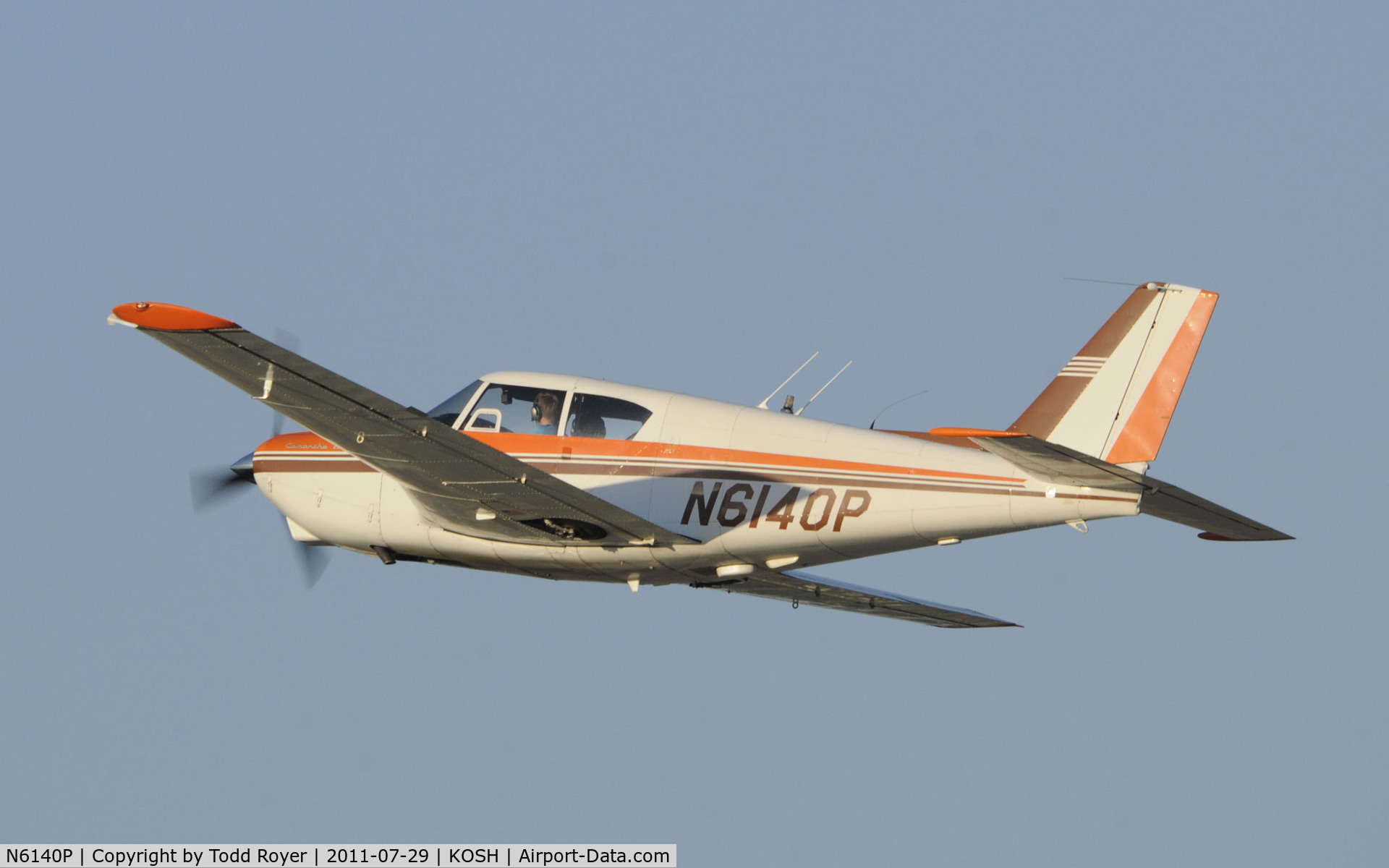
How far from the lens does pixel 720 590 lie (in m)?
19.8

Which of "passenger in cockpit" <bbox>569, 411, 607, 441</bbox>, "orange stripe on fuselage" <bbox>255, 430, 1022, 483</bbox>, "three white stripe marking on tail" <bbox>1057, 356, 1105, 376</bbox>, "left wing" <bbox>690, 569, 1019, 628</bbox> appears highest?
"three white stripe marking on tail" <bbox>1057, 356, 1105, 376</bbox>

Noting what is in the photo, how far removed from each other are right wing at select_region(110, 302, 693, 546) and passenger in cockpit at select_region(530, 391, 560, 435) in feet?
3.21

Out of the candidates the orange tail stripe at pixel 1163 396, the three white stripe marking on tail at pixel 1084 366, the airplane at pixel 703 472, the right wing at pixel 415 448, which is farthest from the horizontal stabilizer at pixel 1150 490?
the right wing at pixel 415 448

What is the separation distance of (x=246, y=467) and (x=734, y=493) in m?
5.86

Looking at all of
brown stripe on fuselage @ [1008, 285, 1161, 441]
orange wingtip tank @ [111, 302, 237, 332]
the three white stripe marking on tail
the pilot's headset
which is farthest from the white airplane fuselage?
orange wingtip tank @ [111, 302, 237, 332]

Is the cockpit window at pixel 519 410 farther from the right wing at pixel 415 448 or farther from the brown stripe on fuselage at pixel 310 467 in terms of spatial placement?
the brown stripe on fuselage at pixel 310 467

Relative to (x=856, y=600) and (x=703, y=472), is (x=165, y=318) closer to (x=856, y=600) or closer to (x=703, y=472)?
(x=703, y=472)

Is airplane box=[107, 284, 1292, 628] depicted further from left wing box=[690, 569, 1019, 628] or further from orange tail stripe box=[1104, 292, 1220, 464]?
left wing box=[690, 569, 1019, 628]

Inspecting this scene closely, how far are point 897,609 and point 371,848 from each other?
686cm

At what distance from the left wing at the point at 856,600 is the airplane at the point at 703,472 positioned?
1697mm

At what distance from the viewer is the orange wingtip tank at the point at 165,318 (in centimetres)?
1347

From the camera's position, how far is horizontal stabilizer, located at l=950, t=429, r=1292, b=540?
48.3 feet

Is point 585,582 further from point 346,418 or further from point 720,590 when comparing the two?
point 346,418

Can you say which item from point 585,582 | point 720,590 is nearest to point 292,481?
point 585,582
